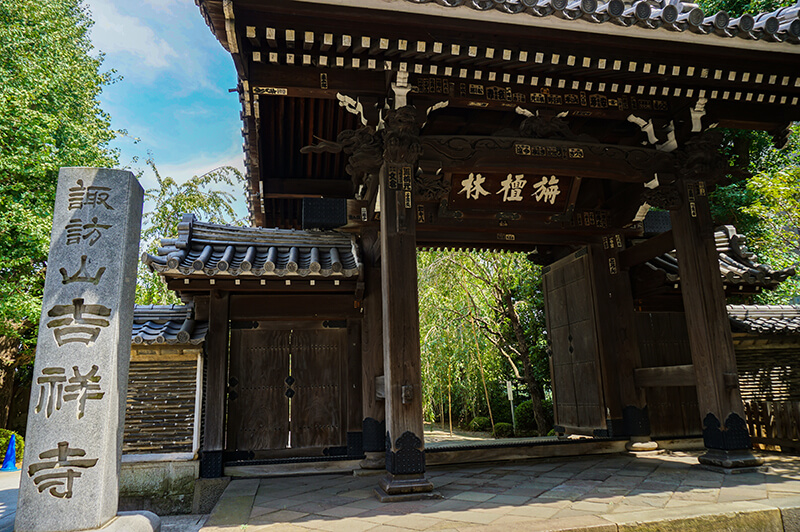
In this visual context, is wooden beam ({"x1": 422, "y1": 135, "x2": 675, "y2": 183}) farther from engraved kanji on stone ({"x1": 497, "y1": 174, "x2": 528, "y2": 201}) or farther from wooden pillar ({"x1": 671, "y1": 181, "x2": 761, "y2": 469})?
engraved kanji on stone ({"x1": 497, "y1": 174, "x2": 528, "y2": 201})

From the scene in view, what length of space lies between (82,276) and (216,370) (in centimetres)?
272

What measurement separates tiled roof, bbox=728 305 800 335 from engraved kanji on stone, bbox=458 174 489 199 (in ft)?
14.4

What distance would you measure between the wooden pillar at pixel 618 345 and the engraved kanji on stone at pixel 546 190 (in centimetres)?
121

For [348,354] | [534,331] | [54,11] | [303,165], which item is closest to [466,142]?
[303,165]

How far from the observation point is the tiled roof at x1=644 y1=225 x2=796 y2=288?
6941 millimetres

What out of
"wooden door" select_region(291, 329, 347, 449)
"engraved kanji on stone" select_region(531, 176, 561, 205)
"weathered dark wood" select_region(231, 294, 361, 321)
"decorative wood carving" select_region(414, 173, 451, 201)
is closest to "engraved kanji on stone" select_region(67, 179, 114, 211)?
"weathered dark wood" select_region(231, 294, 361, 321)

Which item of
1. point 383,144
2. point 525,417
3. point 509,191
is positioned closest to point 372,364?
point 383,144

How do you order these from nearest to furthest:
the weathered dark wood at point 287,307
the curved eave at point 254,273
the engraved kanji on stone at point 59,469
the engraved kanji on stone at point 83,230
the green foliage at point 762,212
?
the engraved kanji on stone at point 59,469
the engraved kanji on stone at point 83,230
the curved eave at point 254,273
the weathered dark wood at point 287,307
the green foliage at point 762,212

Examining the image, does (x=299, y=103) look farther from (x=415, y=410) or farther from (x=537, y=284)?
(x=537, y=284)

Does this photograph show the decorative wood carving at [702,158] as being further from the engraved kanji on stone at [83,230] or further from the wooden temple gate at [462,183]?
the engraved kanji on stone at [83,230]

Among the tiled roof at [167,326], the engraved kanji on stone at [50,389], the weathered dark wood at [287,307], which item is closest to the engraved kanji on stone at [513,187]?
the weathered dark wood at [287,307]

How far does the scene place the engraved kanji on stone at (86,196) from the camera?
152 inches

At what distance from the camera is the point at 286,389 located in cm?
640

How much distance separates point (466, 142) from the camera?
213 inches
